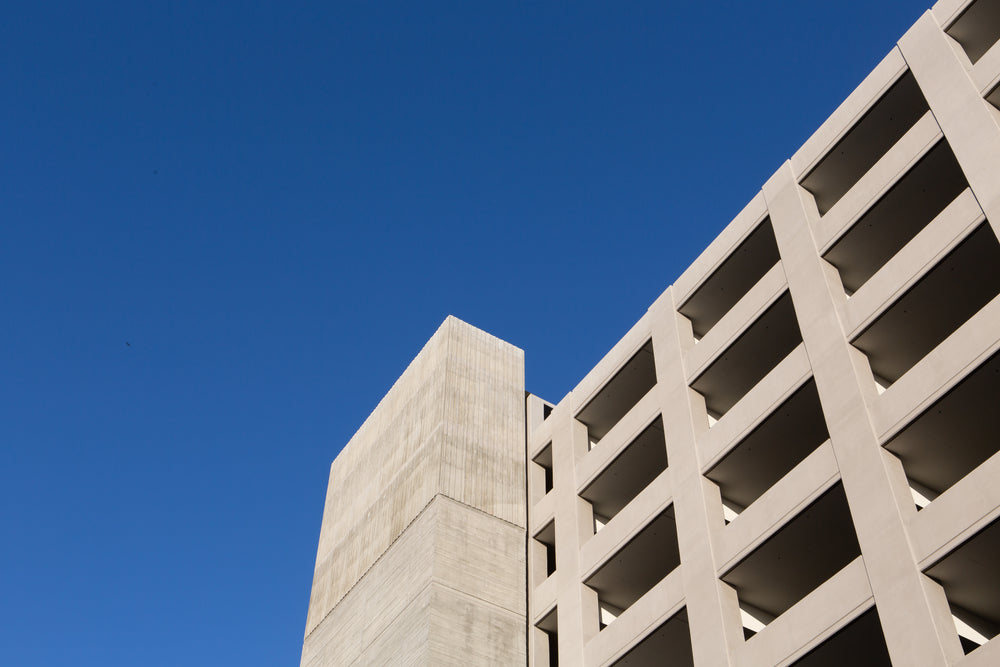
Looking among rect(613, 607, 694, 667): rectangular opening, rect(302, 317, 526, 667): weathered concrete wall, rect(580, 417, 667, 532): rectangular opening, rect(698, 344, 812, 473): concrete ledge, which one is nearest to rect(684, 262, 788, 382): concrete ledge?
rect(698, 344, 812, 473): concrete ledge

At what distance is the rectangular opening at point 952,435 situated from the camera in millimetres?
20953

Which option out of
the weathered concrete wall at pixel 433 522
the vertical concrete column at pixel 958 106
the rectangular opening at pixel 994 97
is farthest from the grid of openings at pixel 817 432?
the weathered concrete wall at pixel 433 522

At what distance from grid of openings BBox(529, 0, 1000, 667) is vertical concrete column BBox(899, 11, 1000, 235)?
16 cm

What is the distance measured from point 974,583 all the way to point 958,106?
433 inches

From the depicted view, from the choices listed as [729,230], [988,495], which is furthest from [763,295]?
[988,495]

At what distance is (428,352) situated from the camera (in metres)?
37.6

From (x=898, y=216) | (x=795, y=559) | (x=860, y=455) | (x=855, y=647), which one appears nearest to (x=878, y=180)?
(x=898, y=216)

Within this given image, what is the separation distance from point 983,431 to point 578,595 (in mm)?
12242

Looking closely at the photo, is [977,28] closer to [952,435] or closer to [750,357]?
[750,357]

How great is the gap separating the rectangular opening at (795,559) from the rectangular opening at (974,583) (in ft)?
11.2

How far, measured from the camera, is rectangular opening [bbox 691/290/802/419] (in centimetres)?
2775

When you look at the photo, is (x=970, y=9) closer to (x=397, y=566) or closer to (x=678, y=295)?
(x=678, y=295)

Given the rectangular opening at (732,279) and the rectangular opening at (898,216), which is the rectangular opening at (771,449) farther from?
the rectangular opening at (732,279)

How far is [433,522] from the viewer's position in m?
31.1
